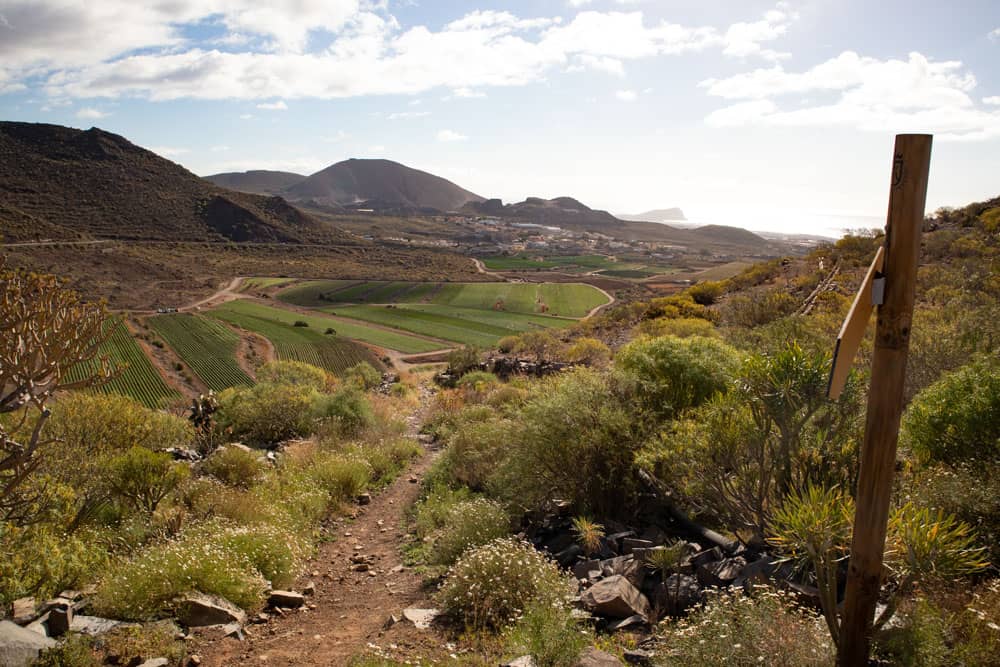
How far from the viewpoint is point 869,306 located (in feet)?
11.2

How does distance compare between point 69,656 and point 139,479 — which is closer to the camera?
point 69,656

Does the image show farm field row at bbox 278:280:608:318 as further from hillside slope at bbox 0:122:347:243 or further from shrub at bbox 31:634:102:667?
shrub at bbox 31:634:102:667

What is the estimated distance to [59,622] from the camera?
568cm

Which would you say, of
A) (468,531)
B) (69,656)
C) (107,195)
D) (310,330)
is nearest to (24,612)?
(69,656)

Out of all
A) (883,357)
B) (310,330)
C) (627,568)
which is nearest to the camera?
(883,357)

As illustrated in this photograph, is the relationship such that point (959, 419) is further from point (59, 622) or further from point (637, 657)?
point (59, 622)

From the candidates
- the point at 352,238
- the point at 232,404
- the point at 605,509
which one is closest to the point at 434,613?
the point at 605,509

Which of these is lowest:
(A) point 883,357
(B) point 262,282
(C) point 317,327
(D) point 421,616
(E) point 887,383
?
(C) point 317,327

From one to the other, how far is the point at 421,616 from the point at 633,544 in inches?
110

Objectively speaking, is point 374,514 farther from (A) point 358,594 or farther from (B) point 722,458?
(B) point 722,458

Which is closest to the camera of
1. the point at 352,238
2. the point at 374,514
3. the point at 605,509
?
the point at 605,509

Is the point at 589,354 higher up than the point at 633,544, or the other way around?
the point at 589,354

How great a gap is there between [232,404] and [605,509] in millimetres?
14171

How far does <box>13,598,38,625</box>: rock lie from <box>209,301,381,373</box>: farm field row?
42.8 meters
